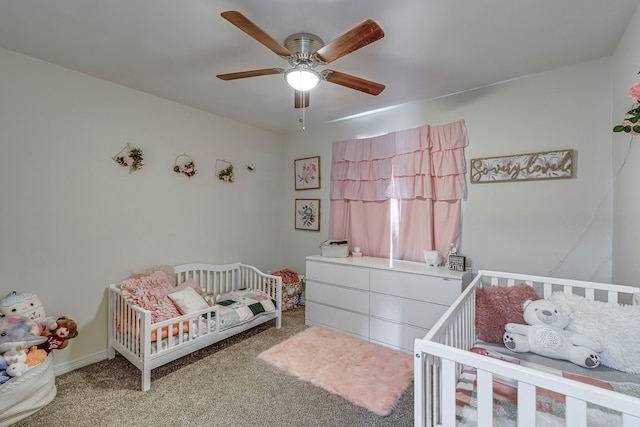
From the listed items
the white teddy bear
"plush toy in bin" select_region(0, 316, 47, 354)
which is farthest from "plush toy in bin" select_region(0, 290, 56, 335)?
the white teddy bear

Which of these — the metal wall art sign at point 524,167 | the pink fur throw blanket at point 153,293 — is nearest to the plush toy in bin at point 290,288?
the pink fur throw blanket at point 153,293

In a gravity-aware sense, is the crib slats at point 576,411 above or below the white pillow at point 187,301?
above

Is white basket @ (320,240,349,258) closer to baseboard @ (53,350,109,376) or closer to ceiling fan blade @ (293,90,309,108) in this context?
ceiling fan blade @ (293,90,309,108)

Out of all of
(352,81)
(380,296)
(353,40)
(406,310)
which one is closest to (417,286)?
(406,310)

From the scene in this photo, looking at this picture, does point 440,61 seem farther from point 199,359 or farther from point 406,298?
point 199,359

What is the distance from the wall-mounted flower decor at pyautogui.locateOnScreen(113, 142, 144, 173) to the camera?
8.26 ft

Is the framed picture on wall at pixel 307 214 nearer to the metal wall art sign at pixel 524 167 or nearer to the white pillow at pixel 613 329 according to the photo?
the metal wall art sign at pixel 524 167

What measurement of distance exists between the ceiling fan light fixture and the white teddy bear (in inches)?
76.6

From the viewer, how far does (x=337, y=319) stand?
3.01 m

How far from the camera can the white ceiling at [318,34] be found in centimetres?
154

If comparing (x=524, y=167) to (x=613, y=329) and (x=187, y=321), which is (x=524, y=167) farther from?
(x=187, y=321)

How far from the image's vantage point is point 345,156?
11.2ft

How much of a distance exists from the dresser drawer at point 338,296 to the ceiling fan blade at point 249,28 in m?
2.27

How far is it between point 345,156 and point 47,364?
3.17 metres
